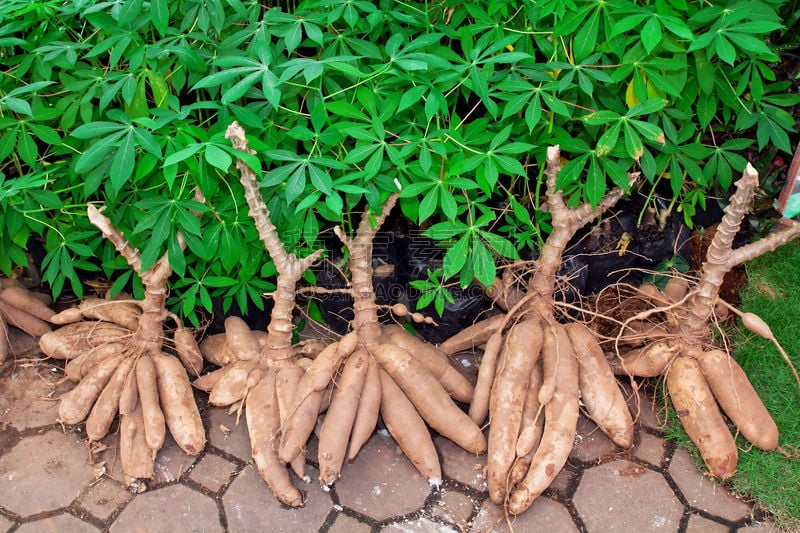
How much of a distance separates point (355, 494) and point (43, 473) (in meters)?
1.02

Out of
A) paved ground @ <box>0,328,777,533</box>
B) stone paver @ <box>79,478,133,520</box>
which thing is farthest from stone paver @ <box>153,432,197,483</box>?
stone paver @ <box>79,478,133,520</box>

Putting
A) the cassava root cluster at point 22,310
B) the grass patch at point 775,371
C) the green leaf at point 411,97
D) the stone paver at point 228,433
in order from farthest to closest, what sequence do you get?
the cassava root cluster at point 22,310, the stone paver at point 228,433, the grass patch at point 775,371, the green leaf at point 411,97

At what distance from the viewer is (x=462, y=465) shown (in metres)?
2.34

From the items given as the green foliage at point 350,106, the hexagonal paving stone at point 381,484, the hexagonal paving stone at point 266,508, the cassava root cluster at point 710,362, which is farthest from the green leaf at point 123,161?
the cassava root cluster at point 710,362

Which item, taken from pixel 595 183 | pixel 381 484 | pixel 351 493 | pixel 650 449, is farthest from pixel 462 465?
pixel 595 183

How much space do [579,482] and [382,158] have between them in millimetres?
1202

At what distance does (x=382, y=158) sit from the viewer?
214 cm

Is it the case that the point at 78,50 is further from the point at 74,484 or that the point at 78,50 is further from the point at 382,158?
the point at 74,484

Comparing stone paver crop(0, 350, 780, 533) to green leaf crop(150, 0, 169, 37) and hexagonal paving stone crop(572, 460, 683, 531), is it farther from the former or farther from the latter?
green leaf crop(150, 0, 169, 37)

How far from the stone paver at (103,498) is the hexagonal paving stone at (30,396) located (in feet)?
1.23

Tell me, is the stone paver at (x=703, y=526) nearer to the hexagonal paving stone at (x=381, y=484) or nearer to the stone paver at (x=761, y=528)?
the stone paver at (x=761, y=528)

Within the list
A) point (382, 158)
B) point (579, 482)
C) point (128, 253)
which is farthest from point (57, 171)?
point (579, 482)

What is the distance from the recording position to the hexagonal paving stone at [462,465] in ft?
7.49

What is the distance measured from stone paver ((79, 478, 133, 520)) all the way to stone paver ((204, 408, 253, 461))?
318 millimetres
